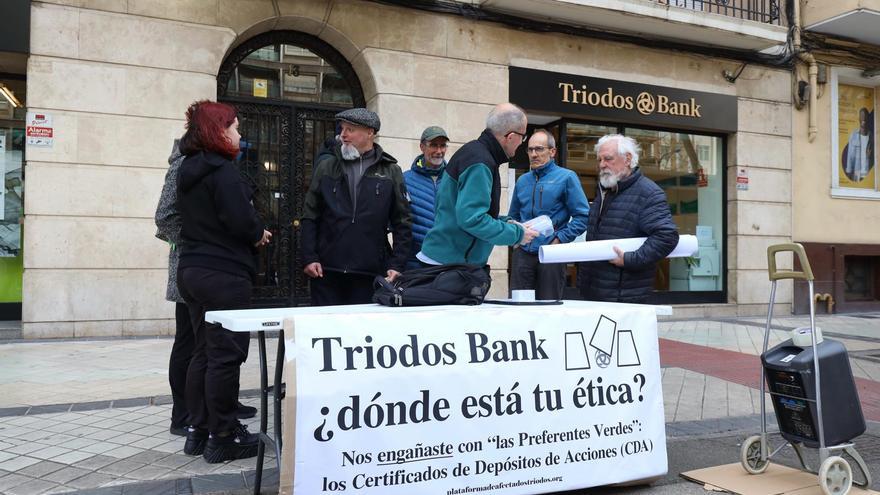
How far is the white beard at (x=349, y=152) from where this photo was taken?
4457 mm

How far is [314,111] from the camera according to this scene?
907cm

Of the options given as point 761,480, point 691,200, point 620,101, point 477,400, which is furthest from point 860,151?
point 477,400

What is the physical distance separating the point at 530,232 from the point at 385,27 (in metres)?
6.33

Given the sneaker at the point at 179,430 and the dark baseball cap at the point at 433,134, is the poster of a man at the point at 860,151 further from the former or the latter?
the sneaker at the point at 179,430

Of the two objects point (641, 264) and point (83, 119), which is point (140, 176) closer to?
point (83, 119)

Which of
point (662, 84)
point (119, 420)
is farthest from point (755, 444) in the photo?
point (662, 84)

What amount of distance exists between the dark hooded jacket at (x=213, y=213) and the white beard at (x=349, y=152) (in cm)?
95

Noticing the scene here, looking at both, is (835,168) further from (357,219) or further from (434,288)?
(434,288)

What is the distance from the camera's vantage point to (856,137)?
41.4 ft

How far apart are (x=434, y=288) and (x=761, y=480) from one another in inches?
79.1

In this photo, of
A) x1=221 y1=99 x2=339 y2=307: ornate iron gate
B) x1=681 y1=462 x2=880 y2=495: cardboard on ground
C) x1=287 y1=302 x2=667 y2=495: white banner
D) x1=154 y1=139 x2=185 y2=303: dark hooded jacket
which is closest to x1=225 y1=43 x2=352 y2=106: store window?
x1=221 y1=99 x2=339 y2=307: ornate iron gate

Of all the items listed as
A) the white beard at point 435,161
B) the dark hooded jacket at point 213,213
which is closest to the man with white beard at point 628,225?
the white beard at point 435,161

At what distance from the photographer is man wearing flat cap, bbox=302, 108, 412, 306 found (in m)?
4.44

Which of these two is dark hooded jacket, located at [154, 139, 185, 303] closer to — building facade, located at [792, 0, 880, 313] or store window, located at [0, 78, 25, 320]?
store window, located at [0, 78, 25, 320]
